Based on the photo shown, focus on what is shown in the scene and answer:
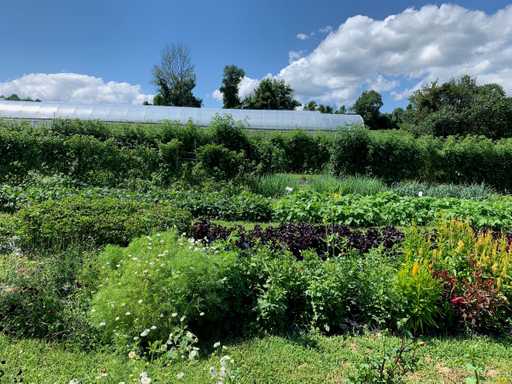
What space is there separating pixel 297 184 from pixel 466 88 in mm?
25035

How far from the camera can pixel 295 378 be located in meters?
2.54

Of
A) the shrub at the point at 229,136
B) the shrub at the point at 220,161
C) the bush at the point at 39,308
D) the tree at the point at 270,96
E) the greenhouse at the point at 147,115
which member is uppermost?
the tree at the point at 270,96

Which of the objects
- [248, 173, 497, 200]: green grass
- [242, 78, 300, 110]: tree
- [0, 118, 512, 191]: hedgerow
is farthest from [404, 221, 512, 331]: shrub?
[242, 78, 300, 110]: tree

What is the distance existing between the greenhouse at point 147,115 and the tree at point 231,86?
19.6m

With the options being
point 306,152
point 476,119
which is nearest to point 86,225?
point 306,152

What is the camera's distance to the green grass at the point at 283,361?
2.47m

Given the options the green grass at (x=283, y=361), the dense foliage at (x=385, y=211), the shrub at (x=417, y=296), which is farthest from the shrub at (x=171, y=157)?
the shrub at (x=417, y=296)

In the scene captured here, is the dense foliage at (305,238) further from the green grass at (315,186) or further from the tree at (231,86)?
the tree at (231,86)

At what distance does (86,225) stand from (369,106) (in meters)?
49.7

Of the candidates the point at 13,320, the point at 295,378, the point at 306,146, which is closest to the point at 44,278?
the point at 13,320

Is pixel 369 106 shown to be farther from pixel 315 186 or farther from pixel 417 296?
pixel 417 296

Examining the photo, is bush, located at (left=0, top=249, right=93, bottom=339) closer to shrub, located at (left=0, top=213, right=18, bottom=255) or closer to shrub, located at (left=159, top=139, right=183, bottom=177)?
shrub, located at (left=0, top=213, right=18, bottom=255)

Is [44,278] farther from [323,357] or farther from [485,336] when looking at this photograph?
[485,336]

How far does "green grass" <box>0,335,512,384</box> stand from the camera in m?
2.47
